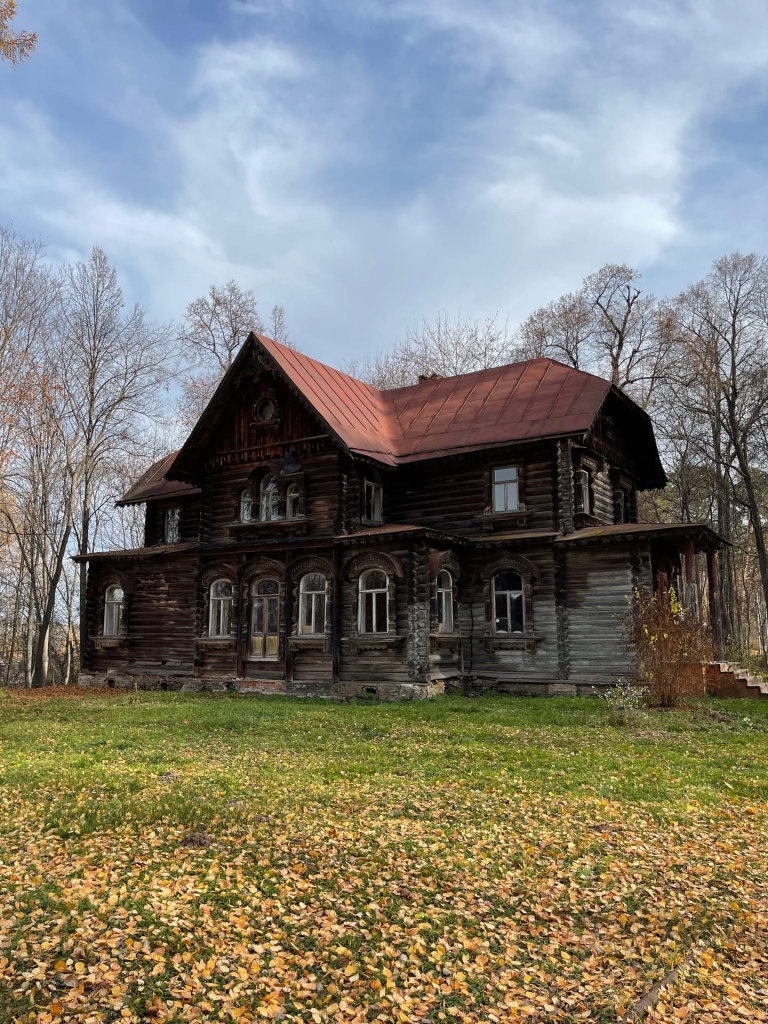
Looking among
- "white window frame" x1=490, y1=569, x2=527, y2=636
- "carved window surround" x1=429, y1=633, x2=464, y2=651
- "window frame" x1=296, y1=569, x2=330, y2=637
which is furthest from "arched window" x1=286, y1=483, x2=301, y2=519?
"white window frame" x1=490, y1=569, x2=527, y2=636

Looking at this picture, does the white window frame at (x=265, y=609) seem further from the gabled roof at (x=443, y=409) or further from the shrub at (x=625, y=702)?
the shrub at (x=625, y=702)

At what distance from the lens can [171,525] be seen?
92.0 feet

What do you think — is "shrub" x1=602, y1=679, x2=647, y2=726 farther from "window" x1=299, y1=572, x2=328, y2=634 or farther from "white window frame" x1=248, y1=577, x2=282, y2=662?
"white window frame" x1=248, y1=577, x2=282, y2=662

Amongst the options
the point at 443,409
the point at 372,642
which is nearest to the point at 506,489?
the point at 443,409

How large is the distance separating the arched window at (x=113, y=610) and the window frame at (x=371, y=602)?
1002 centimetres

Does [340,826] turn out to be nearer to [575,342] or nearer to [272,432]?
[272,432]

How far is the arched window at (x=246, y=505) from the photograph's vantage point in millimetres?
23344

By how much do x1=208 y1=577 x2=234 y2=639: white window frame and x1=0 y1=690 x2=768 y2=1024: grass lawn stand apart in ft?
34.4

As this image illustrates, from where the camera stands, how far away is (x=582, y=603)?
20078mm

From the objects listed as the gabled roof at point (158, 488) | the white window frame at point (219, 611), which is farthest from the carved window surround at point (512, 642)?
the gabled roof at point (158, 488)

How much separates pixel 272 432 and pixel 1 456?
8.96m

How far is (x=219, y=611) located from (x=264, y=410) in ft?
21.2

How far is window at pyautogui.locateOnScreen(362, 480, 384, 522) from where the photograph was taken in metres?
22.6

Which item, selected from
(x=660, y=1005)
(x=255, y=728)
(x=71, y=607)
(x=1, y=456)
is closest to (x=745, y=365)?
(x=255, y=728)
